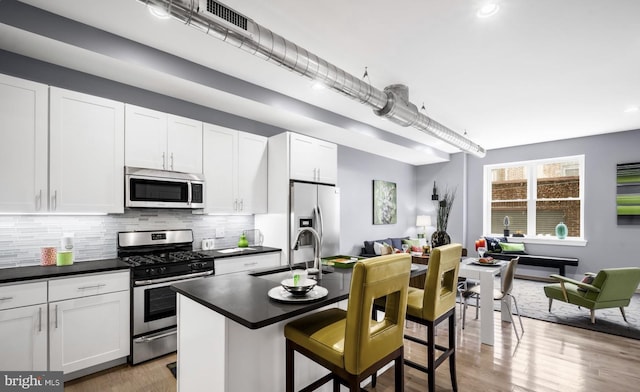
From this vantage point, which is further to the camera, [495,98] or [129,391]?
[495,98]

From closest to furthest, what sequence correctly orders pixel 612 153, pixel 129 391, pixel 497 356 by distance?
pixel 129 391, pixel 497 356, pixel 612 153

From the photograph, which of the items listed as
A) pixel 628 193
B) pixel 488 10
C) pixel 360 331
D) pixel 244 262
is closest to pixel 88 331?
pixel 244 262

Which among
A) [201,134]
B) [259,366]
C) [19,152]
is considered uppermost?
[201,134]

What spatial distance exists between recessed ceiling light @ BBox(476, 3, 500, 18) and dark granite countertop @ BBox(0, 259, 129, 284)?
3610mm

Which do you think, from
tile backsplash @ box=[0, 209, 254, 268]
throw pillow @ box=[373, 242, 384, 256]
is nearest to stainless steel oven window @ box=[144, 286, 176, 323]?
tile backsplash @ box=[0, 209, 254, 268]

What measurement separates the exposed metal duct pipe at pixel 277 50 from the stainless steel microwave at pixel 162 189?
1.68 m

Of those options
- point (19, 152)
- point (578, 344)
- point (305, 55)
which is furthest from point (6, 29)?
point (578, 344)

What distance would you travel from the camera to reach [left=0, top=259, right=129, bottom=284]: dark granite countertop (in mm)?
2191

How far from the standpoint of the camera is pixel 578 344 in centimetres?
327

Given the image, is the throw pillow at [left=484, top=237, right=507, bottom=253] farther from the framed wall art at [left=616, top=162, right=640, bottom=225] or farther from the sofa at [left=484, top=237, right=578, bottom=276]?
the framed wall art at [left=616, top=162, right=640, bottom=225]

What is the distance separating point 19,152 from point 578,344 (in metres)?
5.65

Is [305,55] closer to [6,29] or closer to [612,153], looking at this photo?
[6,29]

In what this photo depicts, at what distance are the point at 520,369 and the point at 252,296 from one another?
2673 millimetres

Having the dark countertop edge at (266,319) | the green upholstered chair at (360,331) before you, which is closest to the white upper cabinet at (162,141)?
the dark countertop edge at (266,319)
